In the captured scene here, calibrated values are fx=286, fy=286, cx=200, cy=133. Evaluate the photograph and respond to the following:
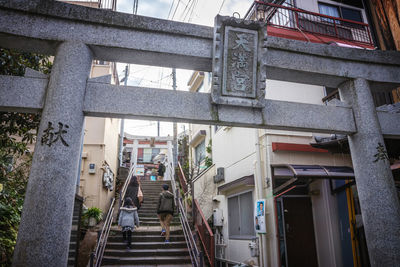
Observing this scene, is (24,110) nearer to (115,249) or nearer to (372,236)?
(372,236)

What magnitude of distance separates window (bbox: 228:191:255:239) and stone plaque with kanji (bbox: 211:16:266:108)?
629 centimetres

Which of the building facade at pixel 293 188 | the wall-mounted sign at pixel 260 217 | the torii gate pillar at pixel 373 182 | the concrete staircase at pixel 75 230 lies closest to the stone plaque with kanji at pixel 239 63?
the torii gate pillar at pixel 373 182

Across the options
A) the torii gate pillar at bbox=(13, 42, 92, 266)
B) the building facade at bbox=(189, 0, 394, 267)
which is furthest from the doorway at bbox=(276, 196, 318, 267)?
the torii gate pillar at bbox=(13, 42, 92, 266)

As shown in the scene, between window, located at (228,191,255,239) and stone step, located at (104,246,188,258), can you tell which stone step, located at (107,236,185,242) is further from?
window, located at (228,191,255,239)

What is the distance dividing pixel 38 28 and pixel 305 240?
32.6ft

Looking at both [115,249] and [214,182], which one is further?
[214,182]

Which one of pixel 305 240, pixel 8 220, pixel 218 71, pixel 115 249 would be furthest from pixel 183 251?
pixel 218 71

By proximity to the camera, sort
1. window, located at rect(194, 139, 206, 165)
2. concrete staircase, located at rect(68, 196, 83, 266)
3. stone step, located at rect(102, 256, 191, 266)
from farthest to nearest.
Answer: window, located at rect(194, 139, 206, 165) < stone step, located at rect(102, 256, 191, 266) < concrete staircase, located at rect(68, 196, 83, 266)

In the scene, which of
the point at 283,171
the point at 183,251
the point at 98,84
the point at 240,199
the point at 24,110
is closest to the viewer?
the point at 24,110

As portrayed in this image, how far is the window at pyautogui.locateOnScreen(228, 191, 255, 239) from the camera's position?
414 inches

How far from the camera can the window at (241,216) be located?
34.5 ft

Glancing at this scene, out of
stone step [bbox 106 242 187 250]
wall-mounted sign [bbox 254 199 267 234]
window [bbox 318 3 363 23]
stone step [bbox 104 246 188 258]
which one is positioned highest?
window [bbox 318 3 363 23]

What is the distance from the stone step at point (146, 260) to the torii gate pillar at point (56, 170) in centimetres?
555

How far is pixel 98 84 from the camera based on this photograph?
4.68 m
